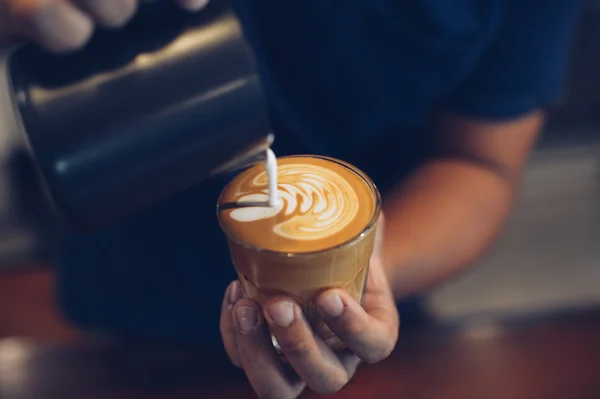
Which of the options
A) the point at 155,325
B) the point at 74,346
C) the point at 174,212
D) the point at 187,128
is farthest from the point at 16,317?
the point at 187,128

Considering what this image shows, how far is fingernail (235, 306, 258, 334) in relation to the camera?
1.78 ft

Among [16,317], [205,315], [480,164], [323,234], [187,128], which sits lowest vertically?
[16,317]

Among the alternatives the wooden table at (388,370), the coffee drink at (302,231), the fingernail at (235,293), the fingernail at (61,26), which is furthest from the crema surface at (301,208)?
the wooden table at (388,370)

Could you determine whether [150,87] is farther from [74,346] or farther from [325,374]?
[74,346]

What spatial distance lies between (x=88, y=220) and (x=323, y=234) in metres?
0.21

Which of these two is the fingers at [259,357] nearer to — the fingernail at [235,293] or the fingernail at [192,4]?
the fingernail at [235,293]

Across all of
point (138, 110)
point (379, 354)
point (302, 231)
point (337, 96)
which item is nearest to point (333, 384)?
point (379, 354)

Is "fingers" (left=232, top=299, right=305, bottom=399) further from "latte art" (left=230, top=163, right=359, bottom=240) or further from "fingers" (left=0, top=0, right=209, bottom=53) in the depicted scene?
"fingers" (left=0, top=0, right=209, bottom=53)

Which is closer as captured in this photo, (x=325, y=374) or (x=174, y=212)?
(x=325, y=374)

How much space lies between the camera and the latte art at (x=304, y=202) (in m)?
0.55

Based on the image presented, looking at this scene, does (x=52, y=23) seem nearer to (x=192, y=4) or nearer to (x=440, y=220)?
(x=192, y=4)

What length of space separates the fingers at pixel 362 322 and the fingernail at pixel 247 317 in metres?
0.06

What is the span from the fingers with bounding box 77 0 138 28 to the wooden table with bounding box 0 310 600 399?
56cm

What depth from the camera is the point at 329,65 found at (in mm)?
826
